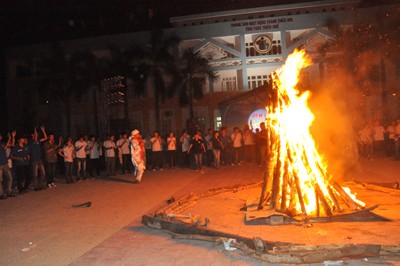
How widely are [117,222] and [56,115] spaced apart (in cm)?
2894

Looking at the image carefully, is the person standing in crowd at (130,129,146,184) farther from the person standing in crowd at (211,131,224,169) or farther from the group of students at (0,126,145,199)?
the person standing in crowd at (211,131,224,169)

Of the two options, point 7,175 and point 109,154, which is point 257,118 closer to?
point 109,154

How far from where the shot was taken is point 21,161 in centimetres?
1201

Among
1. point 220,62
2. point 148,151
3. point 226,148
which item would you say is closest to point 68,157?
point 148,151

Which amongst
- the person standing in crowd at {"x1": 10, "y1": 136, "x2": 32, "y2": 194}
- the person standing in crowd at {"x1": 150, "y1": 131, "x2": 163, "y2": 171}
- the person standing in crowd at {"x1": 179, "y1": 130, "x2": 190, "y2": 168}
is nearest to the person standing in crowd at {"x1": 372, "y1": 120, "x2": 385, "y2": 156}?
the person standing in crowd at {"x1": 179, "y1": 130, "x2": 190, "y2": 168}

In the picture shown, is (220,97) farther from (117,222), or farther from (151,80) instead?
(117,222)

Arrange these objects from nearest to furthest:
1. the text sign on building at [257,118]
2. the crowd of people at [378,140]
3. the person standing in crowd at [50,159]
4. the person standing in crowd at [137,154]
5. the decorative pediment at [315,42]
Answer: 1. the person standing in crowd at [137,154]
2. the person standing in crowd at [50,159]
3. the crowd of people at [378,140]
4. the text sign on building at [257,118]
5. the decorative pediment at [315,42]

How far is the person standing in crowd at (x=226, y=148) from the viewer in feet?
59.5

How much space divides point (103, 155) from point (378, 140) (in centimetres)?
1273

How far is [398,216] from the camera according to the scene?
6844 millimetres

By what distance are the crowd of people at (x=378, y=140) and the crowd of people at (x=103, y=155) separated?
15.7 feet

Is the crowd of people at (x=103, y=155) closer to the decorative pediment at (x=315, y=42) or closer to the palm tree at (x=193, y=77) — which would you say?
the palm tree at (x=193, y=77)

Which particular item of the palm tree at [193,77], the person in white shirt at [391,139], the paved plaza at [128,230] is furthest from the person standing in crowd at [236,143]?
the palm tree at [193,77]

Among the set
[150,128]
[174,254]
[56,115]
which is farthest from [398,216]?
[56,115]
